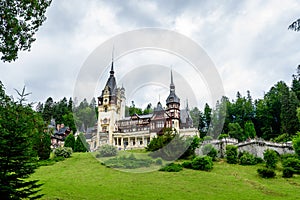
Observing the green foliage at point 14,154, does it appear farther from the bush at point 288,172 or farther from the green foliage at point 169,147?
the bush at point 288,172

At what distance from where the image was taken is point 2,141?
8.92m

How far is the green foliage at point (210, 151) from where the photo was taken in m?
30.2

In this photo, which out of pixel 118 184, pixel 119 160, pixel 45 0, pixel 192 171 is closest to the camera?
pixel 45 0

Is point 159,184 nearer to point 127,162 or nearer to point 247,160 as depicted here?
point 127,162

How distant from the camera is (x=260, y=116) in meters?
52.8

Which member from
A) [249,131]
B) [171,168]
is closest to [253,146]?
[249,131]

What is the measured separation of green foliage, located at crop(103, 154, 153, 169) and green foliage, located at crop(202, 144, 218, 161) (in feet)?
27.3

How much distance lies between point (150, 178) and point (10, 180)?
11801 millimetres

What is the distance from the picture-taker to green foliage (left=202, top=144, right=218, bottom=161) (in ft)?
99.0

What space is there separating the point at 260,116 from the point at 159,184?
41441 mm

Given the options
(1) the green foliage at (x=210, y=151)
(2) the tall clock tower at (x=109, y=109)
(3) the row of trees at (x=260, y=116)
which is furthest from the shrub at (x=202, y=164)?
(2) the tall clock tower at (x=109, y=109)

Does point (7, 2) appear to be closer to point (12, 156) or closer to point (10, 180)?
point (12, 156)

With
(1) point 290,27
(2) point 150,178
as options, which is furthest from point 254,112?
(1) point 290,27

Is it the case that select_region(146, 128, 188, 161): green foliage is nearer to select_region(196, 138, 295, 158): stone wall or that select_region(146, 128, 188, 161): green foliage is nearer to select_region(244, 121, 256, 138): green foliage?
select_region(196, 138, 295, 158): stone wall
